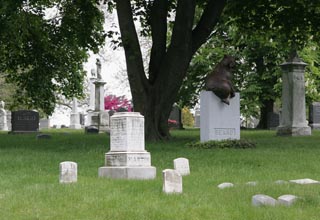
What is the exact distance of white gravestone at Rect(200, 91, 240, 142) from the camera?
56.9ft

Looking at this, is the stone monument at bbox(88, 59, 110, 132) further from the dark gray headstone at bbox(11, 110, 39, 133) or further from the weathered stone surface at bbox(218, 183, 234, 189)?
the weathered stone surface at bbox(218, 183, 234, 189)

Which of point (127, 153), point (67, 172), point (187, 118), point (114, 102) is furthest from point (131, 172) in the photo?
point (187, 118)

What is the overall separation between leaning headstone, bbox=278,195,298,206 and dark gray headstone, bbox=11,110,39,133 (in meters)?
27.6

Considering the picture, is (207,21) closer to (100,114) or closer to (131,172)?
(131,172)

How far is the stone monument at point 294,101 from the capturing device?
25.2 metres

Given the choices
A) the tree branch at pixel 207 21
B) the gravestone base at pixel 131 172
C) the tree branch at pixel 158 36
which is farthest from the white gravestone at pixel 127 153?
the tree branch at pixel 207 21

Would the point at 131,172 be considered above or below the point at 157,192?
above

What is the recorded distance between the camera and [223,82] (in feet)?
57.0

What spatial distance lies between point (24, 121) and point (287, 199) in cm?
2825

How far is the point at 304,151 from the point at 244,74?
77.3 feet

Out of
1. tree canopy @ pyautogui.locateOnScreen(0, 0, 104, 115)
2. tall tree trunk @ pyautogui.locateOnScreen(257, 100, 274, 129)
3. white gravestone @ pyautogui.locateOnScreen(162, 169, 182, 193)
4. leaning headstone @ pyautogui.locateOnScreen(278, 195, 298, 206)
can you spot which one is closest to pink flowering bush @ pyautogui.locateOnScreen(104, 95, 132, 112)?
tall tree trunk @ pyautogui.locateOnScreen(257, 100, 274, 129)

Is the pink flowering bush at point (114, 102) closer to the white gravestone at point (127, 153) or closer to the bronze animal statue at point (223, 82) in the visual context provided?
Answer: the bronze animal statue at point (223, 82)

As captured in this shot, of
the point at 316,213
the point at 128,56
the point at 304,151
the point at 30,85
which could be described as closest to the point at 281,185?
the point at 316,213

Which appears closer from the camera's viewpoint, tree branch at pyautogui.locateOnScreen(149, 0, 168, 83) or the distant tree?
tree branch at pyautogui.locateOnScreen(149, 0, 168, 83)
